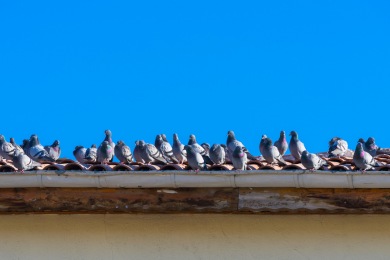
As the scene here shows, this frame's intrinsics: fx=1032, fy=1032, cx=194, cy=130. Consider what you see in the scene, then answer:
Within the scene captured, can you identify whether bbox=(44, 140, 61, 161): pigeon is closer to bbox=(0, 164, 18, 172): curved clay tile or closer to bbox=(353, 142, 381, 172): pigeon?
bbox=(0, 164, 18, 172): curved clay tile

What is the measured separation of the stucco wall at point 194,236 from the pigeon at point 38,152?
157cm

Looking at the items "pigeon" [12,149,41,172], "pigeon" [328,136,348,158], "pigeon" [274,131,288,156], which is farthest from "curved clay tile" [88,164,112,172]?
"pigeon" [274,131,288,156]

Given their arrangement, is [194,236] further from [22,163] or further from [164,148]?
[164,148]

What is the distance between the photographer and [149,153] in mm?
9422

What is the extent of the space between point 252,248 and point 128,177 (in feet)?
3.50

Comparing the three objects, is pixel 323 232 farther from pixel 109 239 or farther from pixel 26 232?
pixel 26 232

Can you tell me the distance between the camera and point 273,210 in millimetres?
7566

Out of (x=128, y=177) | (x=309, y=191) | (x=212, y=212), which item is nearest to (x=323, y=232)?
(x=309, y=191)

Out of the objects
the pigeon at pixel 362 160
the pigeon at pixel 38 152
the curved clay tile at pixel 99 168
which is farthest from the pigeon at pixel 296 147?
the curved clay tile at pixel 99 168

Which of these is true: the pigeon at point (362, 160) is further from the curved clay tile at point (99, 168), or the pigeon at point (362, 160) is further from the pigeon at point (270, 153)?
the curved clay tile at point (99, 168)

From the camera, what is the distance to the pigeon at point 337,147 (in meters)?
9.96

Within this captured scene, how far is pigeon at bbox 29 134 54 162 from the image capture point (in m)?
9.59

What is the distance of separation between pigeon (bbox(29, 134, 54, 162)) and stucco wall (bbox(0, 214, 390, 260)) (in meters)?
1.57

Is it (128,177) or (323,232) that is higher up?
(128,177)
